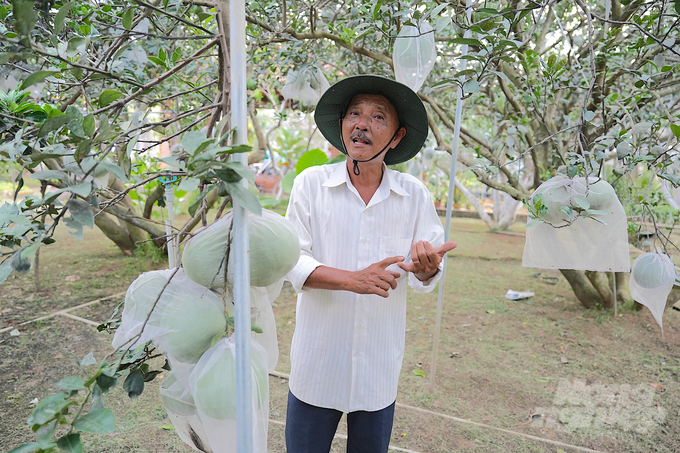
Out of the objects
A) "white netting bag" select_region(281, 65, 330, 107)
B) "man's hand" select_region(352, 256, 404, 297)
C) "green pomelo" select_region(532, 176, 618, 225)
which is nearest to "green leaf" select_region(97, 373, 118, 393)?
Answer: "man's hand" select_region(352, 256, 404, 297)

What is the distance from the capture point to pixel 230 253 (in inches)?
26.9

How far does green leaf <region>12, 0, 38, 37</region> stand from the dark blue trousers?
107 centimetres

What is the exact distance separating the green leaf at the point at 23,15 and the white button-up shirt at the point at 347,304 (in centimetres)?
80

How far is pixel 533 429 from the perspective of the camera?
207 cm

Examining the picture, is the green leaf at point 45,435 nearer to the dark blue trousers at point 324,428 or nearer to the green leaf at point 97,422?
the green leaf at point 97,422

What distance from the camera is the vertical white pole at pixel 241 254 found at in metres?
0.58

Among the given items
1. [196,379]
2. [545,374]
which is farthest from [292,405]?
[545,374]

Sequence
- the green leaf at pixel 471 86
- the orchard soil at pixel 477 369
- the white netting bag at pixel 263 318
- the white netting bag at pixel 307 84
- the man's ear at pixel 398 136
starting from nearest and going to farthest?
the white netting bag at pixel 263 318 → the green leaf at pixel 471 86 → the man's ear at pixel 398 136 → the orchard soil at pixel 477 369 → the white netting bag at pixel 307 84

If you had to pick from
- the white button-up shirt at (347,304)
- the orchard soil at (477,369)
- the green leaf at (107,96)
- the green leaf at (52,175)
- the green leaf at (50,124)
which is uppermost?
the green leaf at (107,96)

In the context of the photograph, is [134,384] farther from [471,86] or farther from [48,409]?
[471,86]

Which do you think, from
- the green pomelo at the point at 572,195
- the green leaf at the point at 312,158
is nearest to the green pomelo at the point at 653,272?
the green pomelo at the point at 572,195

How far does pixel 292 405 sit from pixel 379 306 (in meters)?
0.38

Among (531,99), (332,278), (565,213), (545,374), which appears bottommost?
(545,374)

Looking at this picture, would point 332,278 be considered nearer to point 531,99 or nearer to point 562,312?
point 531,99
